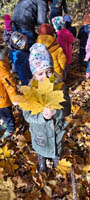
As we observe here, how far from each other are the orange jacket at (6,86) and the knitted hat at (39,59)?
0.48m

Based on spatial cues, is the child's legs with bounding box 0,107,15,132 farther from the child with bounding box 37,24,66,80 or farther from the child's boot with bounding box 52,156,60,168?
the child with bounding box 37,24,66,80

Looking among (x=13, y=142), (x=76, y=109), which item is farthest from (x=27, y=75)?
(x=13, y=142)

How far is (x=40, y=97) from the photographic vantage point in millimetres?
1284

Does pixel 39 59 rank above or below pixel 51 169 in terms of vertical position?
above

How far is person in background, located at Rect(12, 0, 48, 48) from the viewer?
3.44 meters

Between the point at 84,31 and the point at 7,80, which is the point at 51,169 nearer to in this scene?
the point at 7,80

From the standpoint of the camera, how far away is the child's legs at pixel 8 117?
2583 millimetres

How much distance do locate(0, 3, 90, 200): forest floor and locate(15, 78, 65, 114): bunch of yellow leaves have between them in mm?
697

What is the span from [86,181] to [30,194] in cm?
68

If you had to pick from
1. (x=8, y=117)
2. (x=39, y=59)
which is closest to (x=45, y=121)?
(x=39, y=59)

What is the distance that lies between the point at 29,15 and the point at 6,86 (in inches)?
75.1

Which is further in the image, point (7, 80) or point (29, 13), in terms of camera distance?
point (29, 13)

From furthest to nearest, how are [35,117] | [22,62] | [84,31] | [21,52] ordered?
[84,31] → [22,62] → [21,52] → [35,117]

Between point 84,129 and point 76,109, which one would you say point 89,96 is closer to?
point 76,109
